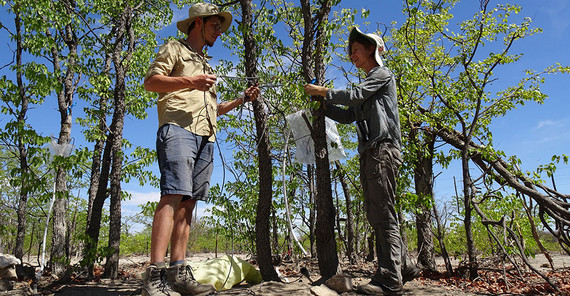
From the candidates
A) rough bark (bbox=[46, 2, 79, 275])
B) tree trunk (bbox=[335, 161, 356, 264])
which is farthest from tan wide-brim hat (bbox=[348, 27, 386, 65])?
rough bark (bbox=[46, 2, 79, 275])

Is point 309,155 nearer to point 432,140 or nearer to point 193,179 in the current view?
point 193,179

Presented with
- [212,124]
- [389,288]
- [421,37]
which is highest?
[421,37]

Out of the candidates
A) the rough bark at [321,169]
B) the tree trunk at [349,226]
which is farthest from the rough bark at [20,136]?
the tree trunk at [349,226]

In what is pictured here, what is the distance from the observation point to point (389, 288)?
2.72 meters

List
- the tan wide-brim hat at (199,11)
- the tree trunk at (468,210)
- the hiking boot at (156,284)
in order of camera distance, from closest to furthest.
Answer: the hiking boot at (156,284), the tan wide-brim hat at (199,11), the tree trunk at (468,210)

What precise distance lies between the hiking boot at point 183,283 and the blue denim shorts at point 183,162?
0.49m

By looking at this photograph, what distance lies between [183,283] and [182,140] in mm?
957

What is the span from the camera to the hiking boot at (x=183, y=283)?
241 centimetres

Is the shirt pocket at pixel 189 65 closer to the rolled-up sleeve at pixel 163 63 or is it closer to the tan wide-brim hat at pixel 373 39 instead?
the rolled-up sleeve at pixel 163 63

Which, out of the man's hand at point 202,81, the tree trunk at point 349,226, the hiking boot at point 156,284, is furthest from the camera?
the tree trunk at point 349,226

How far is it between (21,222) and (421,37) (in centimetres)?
1169

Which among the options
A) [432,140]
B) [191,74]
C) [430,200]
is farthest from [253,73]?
[432,140]

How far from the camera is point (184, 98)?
8.84ft

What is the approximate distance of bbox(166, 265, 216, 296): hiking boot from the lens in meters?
2.41
